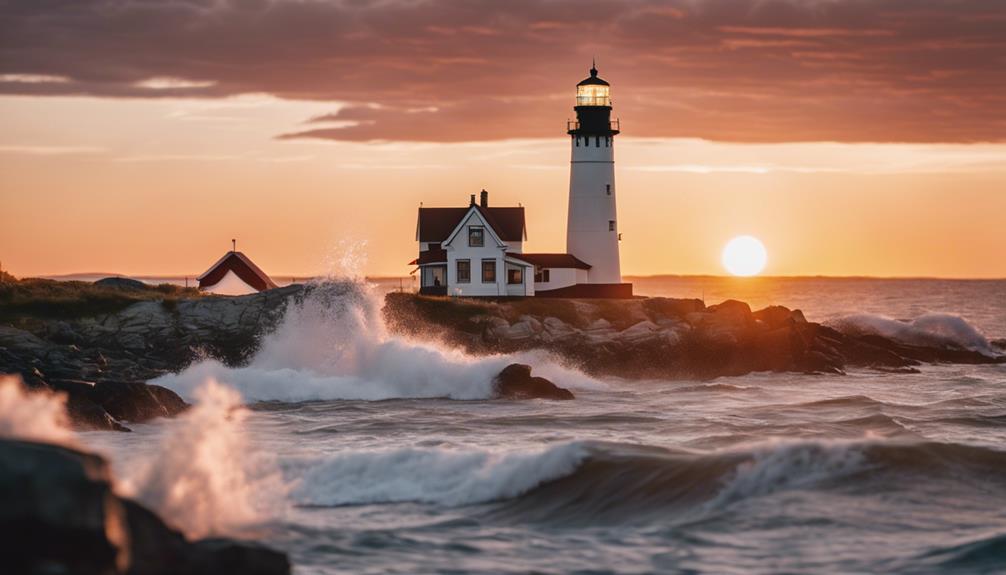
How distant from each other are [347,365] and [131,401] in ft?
40.4

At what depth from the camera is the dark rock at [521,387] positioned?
31812 mm

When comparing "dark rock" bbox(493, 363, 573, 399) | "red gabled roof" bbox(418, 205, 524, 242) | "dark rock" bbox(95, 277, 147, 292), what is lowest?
"dark rock" bbox(493, 363, 573, 399)

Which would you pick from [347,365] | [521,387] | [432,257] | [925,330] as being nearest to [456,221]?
[432,257]

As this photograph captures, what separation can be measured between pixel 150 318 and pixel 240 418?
13180 mm

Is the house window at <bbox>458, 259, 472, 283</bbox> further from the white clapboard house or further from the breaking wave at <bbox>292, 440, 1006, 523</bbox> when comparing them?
the breaking wave at <bbox>292, 440, 1006, 523</bbox>

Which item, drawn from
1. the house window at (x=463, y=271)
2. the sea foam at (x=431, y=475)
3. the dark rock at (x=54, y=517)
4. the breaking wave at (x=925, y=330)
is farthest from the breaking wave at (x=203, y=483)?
the breaking wave at (x=925, y=330)

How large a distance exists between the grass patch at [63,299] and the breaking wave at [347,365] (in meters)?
5.24

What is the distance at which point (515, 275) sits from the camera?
2100 inches

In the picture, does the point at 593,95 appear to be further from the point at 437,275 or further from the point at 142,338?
the point at 142,338

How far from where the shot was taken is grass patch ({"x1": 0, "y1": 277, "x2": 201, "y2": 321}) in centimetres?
3812

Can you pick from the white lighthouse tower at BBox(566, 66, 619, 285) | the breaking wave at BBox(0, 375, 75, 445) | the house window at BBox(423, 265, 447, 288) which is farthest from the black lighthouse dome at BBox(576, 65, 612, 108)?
the breaking wave at BBox(0, 375, 75, 445)

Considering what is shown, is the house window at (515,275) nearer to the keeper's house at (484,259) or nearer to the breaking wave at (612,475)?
the keeper's house at (484,259)

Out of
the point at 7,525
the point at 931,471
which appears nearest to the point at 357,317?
the point at 931,471

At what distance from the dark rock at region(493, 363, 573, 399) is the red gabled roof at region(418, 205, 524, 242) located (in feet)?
72.1
